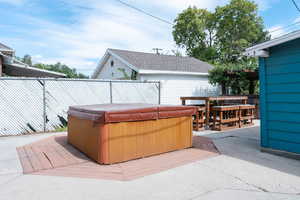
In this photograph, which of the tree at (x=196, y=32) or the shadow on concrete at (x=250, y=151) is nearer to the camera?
the shadow on concrete at (x=250, y=151)

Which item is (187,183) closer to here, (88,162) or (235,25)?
(88,162)

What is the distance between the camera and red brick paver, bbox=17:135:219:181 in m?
2.98

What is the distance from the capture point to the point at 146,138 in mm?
3754

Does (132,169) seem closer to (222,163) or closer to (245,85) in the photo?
(222,163)

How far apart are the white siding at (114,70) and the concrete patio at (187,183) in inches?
313

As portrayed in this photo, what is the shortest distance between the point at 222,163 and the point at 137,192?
68.0 inches

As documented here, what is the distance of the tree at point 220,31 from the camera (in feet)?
73.7

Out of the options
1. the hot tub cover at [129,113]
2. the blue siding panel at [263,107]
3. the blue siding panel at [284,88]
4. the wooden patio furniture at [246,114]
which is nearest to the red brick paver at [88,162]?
the hot tub cover at [129,113]

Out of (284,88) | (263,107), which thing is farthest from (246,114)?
(284,88)

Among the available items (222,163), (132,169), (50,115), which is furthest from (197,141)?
(50,115)

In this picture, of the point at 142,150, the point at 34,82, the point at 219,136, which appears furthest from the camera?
the point at 34,82

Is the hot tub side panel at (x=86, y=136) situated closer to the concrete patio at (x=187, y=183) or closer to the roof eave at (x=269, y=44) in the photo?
the concrete patio at (x=187, y=183)

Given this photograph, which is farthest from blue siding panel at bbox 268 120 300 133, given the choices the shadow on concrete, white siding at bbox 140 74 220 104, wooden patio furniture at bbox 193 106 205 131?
white siding at bbox 140 74 220 104

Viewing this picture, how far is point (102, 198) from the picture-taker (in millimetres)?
2242
